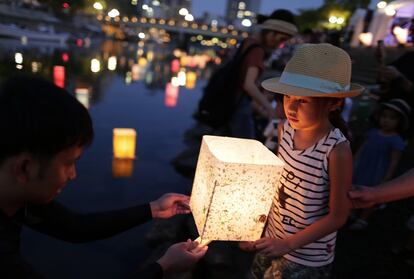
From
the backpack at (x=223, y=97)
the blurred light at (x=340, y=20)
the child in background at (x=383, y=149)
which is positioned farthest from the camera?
the blurred light at (x=340, y=20)

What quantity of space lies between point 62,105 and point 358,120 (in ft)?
23.5

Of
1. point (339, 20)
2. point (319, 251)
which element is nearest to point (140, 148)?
point (319, 251)

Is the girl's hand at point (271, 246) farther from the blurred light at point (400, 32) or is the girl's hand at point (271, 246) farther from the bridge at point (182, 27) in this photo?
the bridge at point (182, 27)

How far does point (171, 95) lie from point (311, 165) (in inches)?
533

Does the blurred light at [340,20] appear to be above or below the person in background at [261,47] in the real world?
above

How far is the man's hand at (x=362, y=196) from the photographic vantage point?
1.66m

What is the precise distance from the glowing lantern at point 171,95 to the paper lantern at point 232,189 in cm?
1113

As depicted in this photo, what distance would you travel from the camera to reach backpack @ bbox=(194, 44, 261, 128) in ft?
12.9

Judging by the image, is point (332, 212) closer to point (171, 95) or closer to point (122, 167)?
point (122, 167)

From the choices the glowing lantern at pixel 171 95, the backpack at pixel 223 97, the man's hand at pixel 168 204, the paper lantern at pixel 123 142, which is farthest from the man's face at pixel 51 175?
the glowing lantern at pixel 171 95

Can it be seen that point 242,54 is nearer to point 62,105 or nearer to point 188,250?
point 188,250

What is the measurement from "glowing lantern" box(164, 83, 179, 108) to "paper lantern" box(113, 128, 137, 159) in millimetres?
5938

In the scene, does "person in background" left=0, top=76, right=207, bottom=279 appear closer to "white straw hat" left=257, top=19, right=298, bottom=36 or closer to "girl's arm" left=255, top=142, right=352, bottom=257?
"girl's arm" left=255, top=142, right=352, bottom=257

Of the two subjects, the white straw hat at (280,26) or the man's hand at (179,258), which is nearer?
the man's hand at (179,258)
